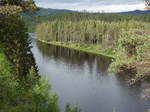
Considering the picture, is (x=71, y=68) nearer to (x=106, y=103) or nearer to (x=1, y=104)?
(x=106, y=103)

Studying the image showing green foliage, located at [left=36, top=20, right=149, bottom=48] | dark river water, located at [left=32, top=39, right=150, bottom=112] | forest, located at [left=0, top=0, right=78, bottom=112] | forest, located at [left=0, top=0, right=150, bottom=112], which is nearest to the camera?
forest, located at [left=0, top=0, right=150, bottom=112]

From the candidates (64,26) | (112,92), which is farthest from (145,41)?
(64,26)

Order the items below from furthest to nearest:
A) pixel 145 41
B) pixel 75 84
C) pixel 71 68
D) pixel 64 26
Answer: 1. pixel 64 26
2. pixel 71 68
3. pixel 75 84
4. pixel 145 41

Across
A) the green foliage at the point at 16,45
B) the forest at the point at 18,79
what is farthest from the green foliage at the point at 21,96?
the green foliage at the point at 16,45

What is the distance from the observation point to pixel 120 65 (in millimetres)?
12680

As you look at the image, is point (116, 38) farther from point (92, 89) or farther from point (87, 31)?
point (92, 89)

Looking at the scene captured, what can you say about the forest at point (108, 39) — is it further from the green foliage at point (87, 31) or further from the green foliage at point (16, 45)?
the green foliage at point (16, 45)

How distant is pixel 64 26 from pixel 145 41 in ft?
466

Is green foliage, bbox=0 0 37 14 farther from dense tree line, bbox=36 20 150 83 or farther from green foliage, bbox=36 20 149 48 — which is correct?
green foliage, bbox=36 20 149 48

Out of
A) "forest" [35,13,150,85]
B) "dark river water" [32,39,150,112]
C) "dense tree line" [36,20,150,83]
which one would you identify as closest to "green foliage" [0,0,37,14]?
"dense tree line" [36,20,150,83]

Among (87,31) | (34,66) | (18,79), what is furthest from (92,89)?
(87,31)

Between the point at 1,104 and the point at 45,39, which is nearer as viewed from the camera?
the point at 1,104

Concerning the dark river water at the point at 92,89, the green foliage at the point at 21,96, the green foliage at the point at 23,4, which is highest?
the green foliage at the point at 23,4

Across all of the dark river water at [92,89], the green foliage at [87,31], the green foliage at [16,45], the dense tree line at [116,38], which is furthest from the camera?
the green foliage at [87,31]
